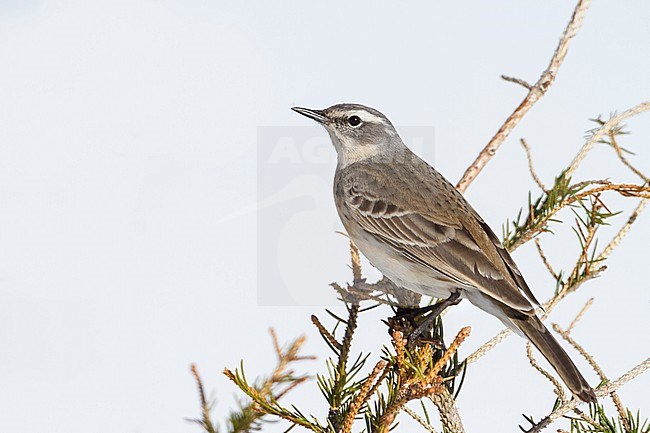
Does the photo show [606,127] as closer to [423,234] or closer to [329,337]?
[423,234]

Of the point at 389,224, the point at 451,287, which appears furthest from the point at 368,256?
the point at 451,287

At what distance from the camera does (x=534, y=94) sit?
2869mm

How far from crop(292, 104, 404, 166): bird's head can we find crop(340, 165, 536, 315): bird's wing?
37cm

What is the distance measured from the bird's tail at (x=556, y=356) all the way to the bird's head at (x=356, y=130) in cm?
122

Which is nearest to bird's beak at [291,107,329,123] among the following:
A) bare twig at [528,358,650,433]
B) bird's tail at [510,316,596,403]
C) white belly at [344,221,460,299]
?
white belly at [344,221,460,299]

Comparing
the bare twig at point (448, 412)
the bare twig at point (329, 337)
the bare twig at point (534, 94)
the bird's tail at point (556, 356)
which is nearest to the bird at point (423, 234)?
the bird's tail at point (556, 356)

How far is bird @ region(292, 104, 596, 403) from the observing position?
2.45m

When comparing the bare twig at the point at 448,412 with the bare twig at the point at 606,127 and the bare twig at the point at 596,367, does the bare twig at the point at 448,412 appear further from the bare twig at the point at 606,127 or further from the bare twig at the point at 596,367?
the bare twig at the point at 606,127

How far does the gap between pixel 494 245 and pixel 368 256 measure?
1.53 feet

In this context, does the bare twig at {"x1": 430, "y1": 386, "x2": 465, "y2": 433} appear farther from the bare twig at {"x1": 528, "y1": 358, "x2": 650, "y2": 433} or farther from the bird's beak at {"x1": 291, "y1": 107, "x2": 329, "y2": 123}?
the bird's beak at {"x1": 291, "y1": 107, "x2": 329, "y2": 123}

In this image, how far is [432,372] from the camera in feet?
5.88

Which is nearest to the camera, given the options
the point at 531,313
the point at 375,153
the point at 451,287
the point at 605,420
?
the point at 605,420

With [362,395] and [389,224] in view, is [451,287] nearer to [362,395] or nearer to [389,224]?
[389,224]

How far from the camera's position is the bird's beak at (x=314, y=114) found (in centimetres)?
327
